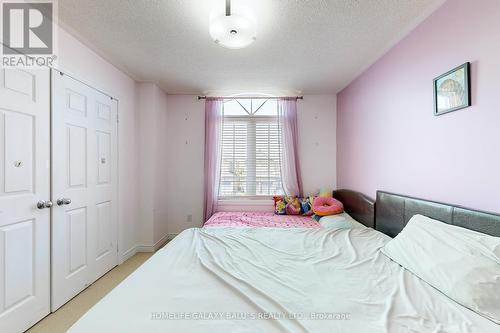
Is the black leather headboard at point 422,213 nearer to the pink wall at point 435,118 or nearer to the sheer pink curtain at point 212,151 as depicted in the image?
A: the pink wall at point 435,118

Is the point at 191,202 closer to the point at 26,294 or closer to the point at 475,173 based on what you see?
the point at 26,294

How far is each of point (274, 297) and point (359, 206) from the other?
7.20ft

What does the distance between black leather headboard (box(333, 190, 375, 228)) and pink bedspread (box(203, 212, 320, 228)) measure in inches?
20.9

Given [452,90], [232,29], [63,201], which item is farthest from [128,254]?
[452,90]

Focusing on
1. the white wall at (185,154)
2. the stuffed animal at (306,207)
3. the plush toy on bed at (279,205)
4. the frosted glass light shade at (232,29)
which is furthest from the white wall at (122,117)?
the stuffed animal at (306,207)

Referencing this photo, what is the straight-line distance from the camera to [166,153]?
12.5ft

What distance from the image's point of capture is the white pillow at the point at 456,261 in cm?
101

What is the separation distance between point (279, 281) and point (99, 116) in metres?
2.60

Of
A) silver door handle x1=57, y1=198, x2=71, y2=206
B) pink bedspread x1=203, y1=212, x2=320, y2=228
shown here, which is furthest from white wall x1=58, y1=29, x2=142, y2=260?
pink bedspread x1=203, y1=212, x2=320, y2=228

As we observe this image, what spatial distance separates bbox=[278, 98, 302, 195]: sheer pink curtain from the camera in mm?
3678

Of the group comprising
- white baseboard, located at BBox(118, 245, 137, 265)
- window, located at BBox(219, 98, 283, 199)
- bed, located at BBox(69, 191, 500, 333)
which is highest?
window, located at BBox(219, 98, 283, 199)

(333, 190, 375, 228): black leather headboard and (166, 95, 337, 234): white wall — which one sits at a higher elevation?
(166, 95, 337, 234): white wall

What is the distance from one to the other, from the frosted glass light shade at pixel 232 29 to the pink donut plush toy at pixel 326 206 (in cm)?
231

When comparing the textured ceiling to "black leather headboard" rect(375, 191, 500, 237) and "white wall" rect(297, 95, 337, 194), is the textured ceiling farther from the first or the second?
"black leather headboard" rect(375, 191, 500, 237)
